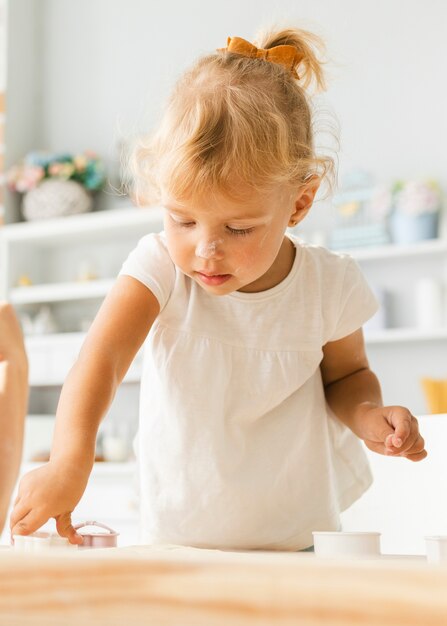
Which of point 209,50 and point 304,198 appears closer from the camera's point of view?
point 304,198

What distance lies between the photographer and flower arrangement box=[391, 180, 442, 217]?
11.5 feet

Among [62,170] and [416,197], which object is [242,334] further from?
[62,170]

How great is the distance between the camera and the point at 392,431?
95 centimetres

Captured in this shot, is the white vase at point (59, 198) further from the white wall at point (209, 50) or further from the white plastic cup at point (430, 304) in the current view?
the white plastic cup at point (430, 304)

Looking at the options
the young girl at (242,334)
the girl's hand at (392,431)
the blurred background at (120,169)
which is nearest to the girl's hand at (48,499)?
the young girl at (242,334)

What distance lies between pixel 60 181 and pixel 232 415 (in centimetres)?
344

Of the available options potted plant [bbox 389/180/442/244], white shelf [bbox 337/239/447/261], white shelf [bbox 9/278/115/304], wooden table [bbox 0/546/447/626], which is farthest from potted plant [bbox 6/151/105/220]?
wooden table [bbox 0/546/447/626]

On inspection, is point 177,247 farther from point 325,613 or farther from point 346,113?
point 346,113

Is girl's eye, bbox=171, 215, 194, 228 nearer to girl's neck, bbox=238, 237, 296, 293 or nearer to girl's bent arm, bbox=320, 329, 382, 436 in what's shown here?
girl's neck, bbox=238, 237, 296, 293

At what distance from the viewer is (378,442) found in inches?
38.4

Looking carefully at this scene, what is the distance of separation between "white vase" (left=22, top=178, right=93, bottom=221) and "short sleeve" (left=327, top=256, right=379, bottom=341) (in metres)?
3.31

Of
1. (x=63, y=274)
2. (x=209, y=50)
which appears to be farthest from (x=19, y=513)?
(x=63, y=274)

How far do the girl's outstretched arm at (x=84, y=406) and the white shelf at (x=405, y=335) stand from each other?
2619 mm

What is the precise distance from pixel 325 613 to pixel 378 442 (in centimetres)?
84
